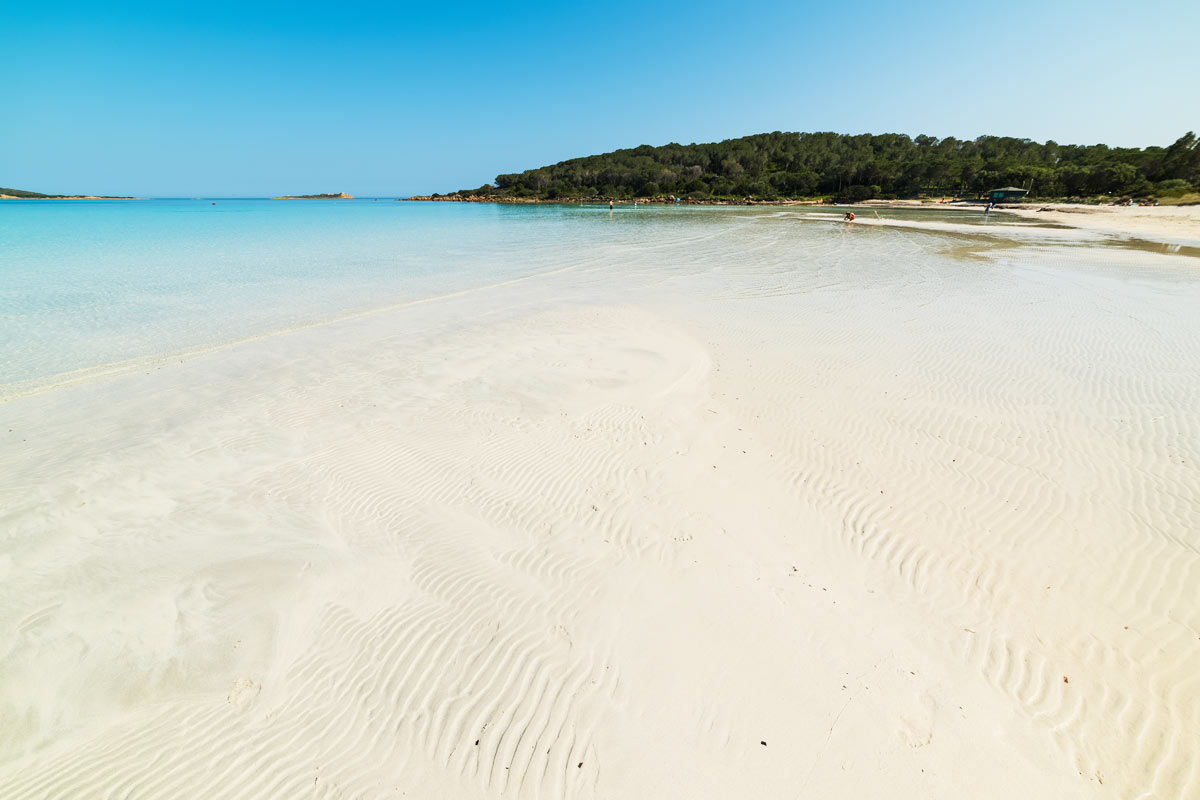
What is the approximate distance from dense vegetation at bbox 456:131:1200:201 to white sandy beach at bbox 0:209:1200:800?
101 m

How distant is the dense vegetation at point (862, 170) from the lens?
79050 millimetres

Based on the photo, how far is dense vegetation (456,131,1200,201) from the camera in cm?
7905

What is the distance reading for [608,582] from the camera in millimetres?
5445

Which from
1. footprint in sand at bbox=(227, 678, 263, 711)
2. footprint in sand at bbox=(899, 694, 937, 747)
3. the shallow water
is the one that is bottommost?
footprint in sand at bbox=(899, 694, 937, 747)

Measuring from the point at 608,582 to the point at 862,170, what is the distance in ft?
478

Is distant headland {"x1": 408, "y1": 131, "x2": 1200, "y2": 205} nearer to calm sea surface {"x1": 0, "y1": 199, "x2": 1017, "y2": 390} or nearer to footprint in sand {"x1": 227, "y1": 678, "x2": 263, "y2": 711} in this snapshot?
calm sea surface {"x1": 0, "y1": 199, "x2": 1017, "y2": 390}

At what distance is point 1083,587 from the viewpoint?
5.27 metres

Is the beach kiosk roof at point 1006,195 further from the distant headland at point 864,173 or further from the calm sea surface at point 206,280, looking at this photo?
the calm sea surface at point 206,280

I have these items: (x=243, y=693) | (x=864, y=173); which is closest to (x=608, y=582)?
(x=243, y=693)

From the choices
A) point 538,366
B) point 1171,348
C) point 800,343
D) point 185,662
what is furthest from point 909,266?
point 185,662

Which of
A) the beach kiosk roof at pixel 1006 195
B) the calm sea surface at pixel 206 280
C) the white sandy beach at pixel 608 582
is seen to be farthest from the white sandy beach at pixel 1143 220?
the white sandy beach at pixel 608 582

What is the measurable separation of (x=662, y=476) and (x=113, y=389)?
41.1 ft

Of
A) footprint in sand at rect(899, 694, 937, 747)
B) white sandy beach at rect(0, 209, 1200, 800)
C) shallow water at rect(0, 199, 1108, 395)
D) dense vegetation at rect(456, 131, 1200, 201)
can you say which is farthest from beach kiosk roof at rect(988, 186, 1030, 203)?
footprint in sand at rect(899, 694, 937, 747)

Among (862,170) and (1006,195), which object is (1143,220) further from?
(862,170)
